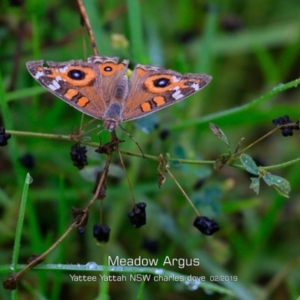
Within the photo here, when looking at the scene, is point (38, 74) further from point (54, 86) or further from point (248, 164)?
point (248, 164)

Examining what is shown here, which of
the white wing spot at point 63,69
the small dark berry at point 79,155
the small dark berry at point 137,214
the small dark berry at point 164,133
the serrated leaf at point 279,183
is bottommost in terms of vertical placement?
the small dark berry at point 137,214

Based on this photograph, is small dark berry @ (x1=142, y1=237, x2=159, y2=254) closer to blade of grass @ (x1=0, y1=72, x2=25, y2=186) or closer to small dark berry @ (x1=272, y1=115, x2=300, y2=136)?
blade of grass @ (x1=0, y1=72, x2=25, y2=186)

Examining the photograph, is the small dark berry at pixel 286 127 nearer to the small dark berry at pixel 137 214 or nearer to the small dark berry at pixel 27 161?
the small dark berry at pixel 137 214

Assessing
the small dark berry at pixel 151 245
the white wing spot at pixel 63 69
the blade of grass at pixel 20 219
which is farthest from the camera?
the small dark berry at pixel 151 245

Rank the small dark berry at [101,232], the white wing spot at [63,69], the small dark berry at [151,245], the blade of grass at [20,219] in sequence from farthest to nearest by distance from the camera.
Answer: the small dark berry at [151,245] < the white wing spot at [63,69] < the small dark berry at [101,232] < the blade of grass at [20,219]

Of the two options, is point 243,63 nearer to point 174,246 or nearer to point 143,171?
point 143,171

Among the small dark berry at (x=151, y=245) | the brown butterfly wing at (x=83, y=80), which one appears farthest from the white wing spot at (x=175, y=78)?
the small dark berry at (x=151, y=245)

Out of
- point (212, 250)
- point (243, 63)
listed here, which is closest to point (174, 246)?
point (212, 250)

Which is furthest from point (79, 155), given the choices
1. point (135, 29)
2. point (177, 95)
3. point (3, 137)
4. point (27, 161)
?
point (135, 29)
